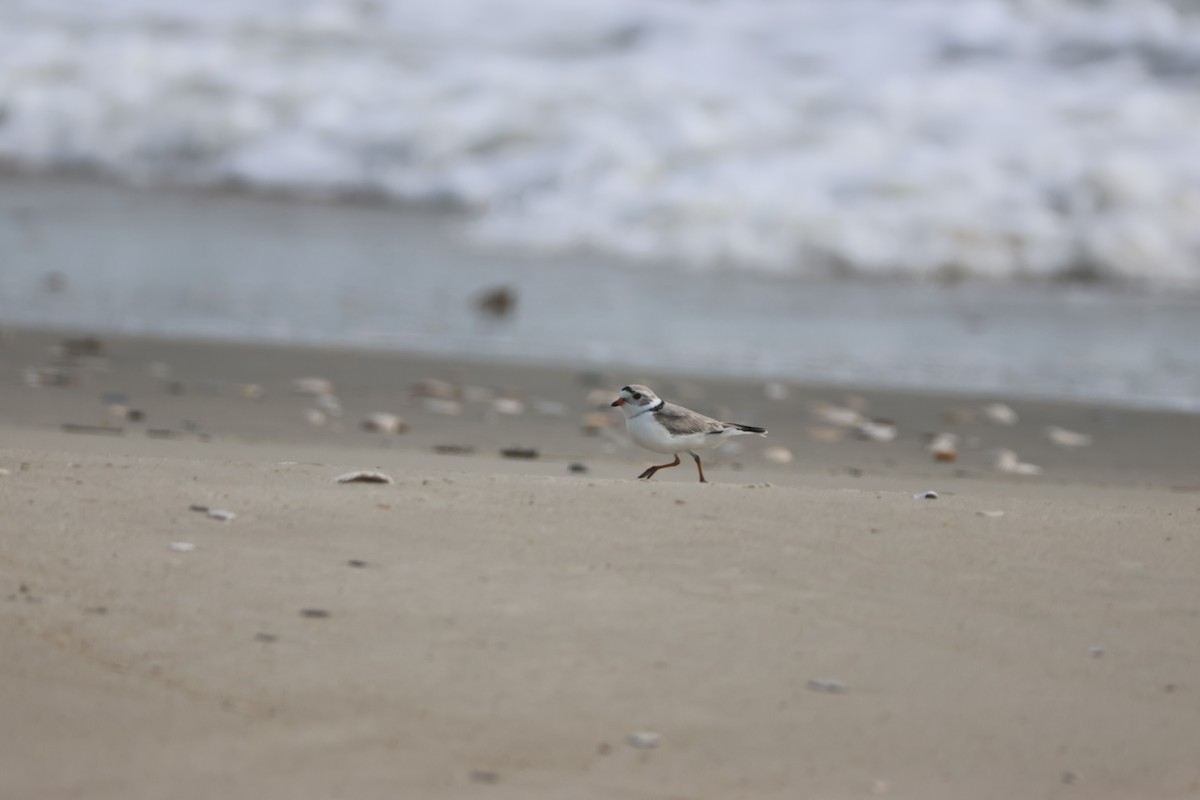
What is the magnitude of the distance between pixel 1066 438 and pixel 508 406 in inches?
99.1

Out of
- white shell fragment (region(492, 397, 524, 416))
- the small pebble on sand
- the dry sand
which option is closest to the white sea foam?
white shell fragment (region(492, 397, 524, 416))

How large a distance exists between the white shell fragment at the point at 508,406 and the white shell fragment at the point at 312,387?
2.58ft

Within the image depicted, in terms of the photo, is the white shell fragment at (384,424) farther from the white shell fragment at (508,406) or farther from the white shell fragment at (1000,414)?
the white shell fragment at (1000,414)

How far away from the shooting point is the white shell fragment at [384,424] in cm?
614

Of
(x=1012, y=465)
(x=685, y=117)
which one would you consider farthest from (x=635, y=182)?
(x=1012, y=465)

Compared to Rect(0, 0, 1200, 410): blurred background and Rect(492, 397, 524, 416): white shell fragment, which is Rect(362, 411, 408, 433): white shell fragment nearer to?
Rect(492, 397, 524, 416): white shell fragment

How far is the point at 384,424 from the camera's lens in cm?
615

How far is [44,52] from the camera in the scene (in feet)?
58.0

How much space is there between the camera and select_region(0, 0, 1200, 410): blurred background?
9.07 m

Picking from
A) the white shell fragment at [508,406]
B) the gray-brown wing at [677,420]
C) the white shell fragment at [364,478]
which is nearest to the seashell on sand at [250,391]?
the white shell fragment at [508,406]

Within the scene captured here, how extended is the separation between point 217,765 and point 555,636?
77 centimetres

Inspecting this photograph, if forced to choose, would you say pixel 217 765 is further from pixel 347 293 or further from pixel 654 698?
pixel 347 293

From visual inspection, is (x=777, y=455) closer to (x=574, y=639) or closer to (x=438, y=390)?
(x=438, y=390)

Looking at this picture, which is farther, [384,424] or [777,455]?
[384,424]
